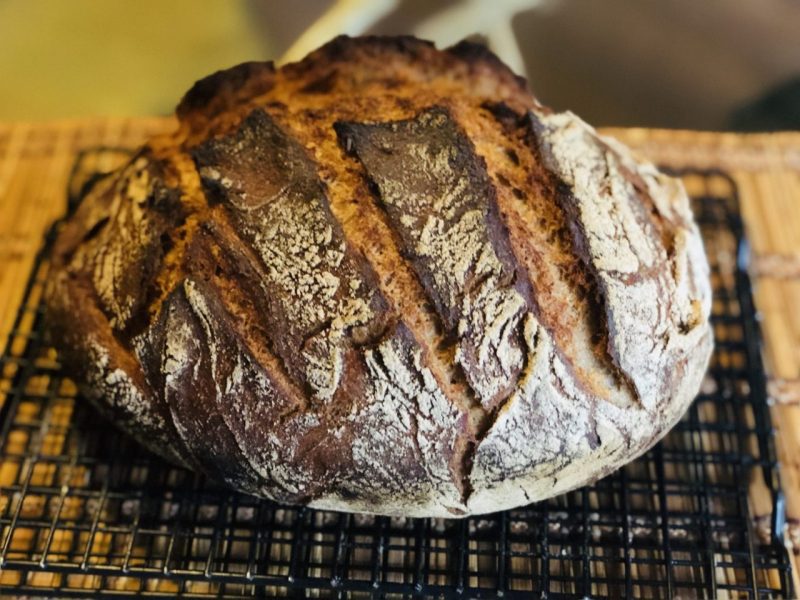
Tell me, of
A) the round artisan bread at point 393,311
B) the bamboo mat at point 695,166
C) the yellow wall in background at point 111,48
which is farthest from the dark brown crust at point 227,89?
the bamboo mat at point 695,166

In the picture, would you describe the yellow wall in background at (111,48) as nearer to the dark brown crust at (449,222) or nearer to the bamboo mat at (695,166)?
the bamboo mat at (695,166)

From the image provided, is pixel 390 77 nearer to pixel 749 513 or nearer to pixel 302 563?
pixel 302 563

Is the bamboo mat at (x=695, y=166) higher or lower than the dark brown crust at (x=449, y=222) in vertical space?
higher

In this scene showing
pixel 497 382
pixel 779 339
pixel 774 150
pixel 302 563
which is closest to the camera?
pixel 497 382

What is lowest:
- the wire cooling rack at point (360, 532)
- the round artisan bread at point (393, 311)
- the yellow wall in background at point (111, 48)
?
the wire cooling rack at point (360, 532)

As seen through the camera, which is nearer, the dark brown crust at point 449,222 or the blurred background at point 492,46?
the dark brown crust at point 449,222

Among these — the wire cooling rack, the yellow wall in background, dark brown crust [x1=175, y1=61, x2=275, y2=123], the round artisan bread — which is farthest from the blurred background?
the wire cooling rack

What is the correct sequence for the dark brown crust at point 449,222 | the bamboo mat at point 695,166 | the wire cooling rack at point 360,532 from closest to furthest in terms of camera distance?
the dark brown crust at point 449,222
the wire cooling rack at point 360,532
the bamboo mat at point 695,166

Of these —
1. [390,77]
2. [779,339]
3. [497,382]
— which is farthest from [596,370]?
[779,339]
